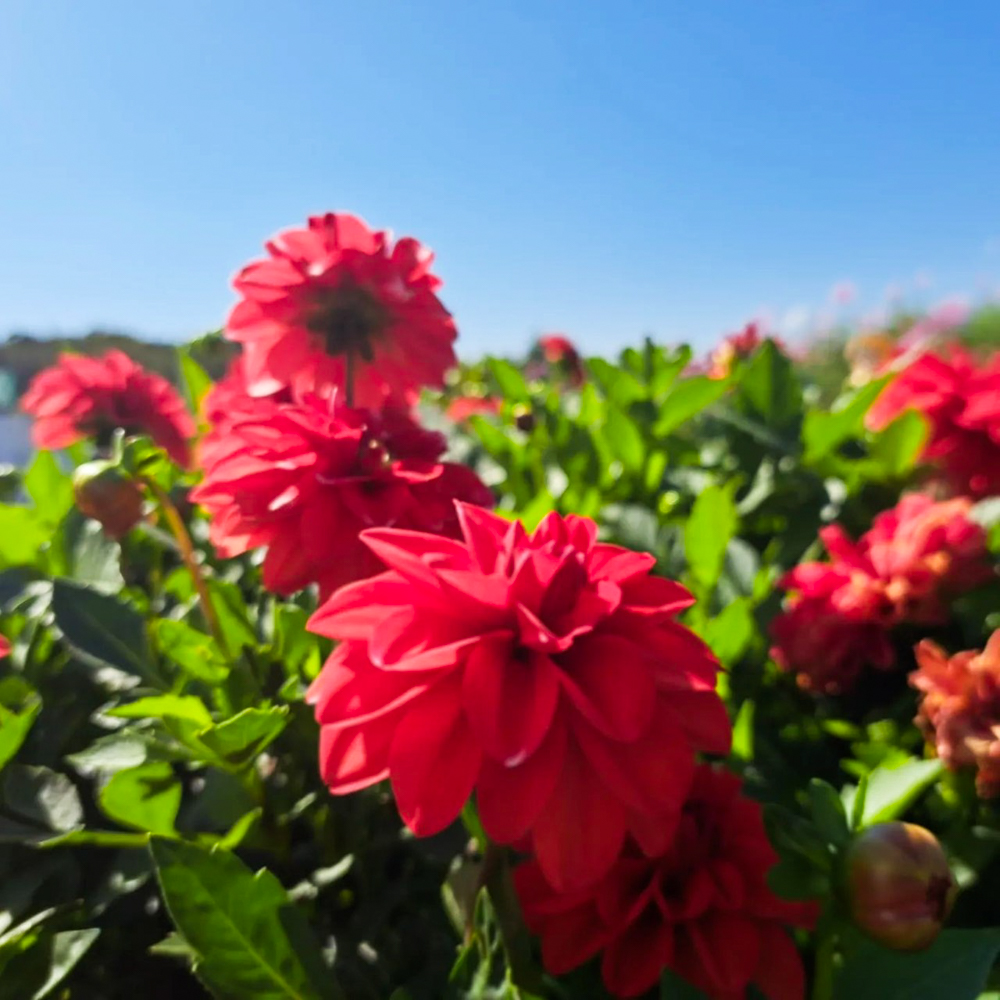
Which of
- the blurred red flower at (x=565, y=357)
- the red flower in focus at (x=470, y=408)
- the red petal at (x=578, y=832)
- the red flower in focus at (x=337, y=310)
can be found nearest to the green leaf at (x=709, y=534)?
the red flower in focus at (x=337, y=310)

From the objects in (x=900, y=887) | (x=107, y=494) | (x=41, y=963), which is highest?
(x=107, y=494)

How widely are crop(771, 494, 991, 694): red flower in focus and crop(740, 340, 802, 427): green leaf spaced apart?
0.96 feet

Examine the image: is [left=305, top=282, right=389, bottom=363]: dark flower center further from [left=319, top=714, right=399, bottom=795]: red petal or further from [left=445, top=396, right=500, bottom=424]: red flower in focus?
[left=445, top=396, right=500, bottom=424]: red flower in focus

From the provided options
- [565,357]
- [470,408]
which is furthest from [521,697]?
[565,357]

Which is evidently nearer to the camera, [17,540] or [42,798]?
[42,798]

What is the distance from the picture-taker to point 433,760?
1.16ft

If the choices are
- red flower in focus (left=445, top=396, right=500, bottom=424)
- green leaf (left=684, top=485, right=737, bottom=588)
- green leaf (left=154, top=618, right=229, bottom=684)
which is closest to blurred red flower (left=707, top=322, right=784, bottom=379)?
red flower in focus (left=445, top=396, right=500, bottom=424)

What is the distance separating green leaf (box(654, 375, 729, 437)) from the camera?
3.22ft

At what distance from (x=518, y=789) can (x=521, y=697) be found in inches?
1.6

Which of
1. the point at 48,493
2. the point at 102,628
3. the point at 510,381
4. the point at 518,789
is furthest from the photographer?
the point at 510,381

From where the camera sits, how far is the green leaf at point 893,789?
0.44 m

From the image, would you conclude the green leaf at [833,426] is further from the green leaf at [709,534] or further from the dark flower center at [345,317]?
the dark flower center at [345,317]

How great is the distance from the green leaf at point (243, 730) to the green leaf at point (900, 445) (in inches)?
28.7

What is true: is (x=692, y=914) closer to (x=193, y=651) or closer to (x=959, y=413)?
(x=193, y=651)
